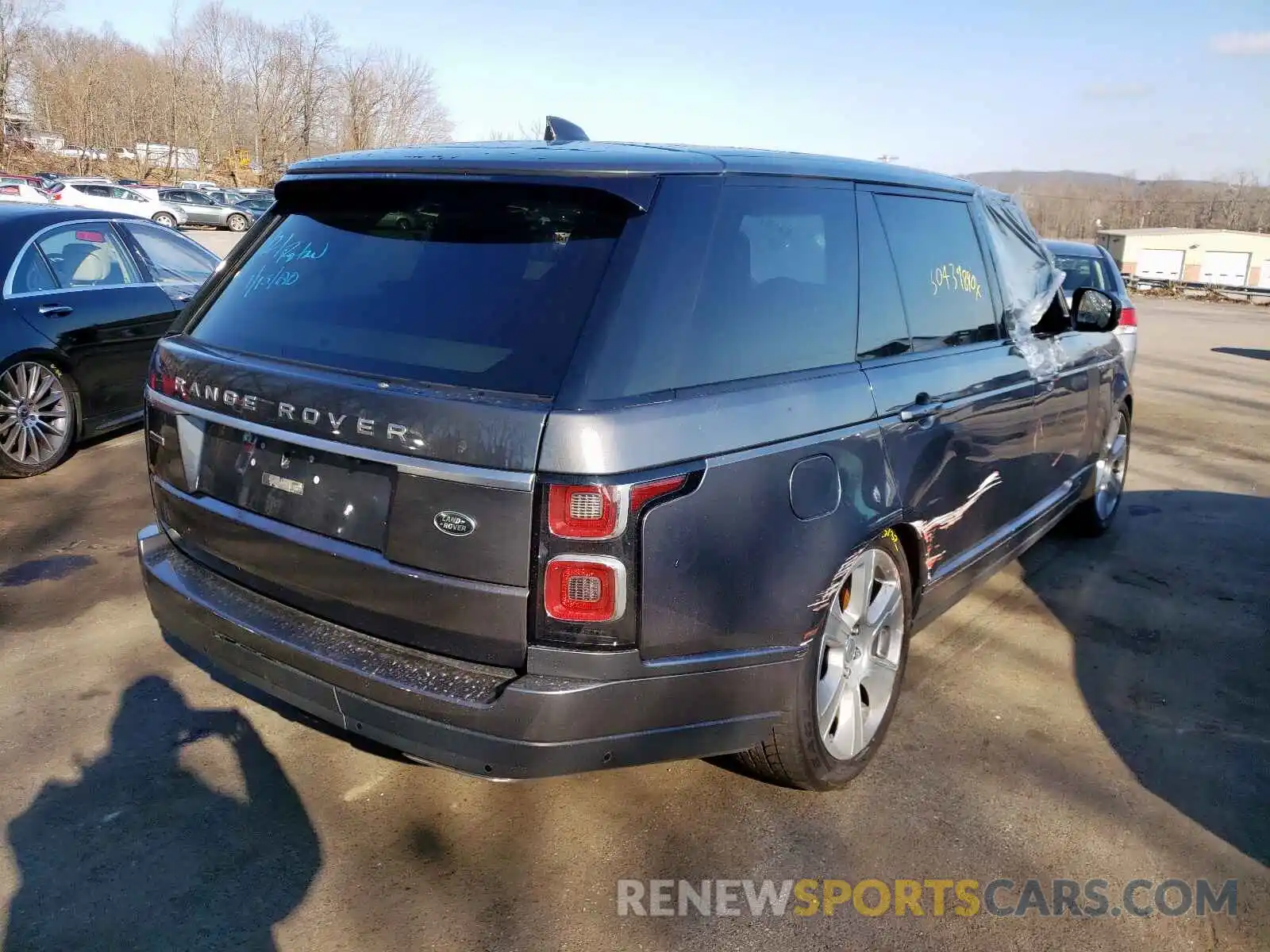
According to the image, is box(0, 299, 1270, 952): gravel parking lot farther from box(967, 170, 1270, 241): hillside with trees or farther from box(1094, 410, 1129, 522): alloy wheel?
box(967, 170, 1270, 241): hillside with trees

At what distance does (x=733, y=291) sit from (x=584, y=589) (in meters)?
0.92

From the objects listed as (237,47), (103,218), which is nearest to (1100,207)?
(237,47)

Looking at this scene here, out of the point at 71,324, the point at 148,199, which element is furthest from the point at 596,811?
the point at 148,199

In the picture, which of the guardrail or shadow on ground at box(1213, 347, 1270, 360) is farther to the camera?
the guardrail

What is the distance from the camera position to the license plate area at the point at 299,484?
238 cm

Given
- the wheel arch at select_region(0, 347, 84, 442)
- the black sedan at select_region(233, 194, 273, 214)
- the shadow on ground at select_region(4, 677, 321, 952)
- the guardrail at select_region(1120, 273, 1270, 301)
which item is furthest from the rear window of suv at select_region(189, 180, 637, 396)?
the black sedan at select_region(233, 194, 273, 214)

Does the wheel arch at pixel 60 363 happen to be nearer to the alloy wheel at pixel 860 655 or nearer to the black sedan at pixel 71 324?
the black sedan at pixel 71 324

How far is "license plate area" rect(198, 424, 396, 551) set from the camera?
2.38m

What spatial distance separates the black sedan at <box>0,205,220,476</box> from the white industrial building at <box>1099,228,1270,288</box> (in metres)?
77.1

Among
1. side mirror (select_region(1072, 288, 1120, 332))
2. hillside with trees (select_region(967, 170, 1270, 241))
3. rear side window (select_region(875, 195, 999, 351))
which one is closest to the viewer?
rear side window (select_region(875, 195, 999, 351))

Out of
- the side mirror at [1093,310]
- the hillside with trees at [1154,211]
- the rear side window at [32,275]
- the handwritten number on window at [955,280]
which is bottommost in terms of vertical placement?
the rear side window at [32,275]

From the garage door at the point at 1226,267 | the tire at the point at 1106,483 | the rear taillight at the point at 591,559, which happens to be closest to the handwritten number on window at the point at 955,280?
the rear taillight at the point at 591,559

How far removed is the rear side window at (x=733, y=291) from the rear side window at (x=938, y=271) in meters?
0.34

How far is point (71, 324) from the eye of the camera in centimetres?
609
